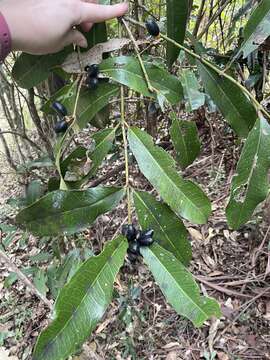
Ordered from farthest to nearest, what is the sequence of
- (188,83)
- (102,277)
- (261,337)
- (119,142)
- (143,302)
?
(119,142) → (143,302) → (261,337) → (188,83) → (102,277)

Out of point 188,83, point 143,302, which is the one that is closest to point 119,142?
point 143,302

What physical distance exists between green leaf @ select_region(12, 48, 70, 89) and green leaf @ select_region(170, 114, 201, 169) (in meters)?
0.34

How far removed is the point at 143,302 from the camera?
1927 millimetres

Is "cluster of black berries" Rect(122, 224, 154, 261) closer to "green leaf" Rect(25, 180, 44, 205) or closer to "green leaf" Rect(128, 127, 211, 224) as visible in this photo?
"green leaf" Rect(128, 127, 211, 224)

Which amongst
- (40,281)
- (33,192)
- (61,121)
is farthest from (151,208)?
(40,281)

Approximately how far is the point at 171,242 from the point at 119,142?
1441 mm

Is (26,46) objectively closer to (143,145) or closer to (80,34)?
(80,34)

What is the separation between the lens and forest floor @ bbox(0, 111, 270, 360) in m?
1.75

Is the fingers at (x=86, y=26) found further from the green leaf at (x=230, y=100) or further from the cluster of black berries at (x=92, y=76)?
the green leaf at (x=230, y=100)

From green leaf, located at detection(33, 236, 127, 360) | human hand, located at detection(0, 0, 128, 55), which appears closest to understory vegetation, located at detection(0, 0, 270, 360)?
green leaf, located at detection(33, 236, 127, 360)

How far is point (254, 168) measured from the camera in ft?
2.69

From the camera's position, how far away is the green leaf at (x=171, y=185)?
2.57ft

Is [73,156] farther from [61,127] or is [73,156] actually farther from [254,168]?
[254,168]

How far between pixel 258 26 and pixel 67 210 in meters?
0.53
